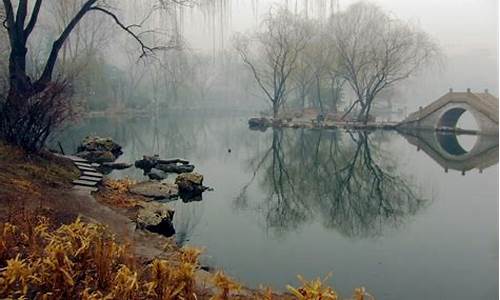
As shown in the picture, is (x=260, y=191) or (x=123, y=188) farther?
(x=260, y=191)

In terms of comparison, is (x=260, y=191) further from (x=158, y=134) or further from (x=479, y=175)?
(x=158, y=134)

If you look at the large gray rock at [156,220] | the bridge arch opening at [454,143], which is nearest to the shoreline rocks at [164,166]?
the large gray rock at [156,220]

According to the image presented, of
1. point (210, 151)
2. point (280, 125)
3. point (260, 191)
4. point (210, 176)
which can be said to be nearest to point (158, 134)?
point (210, 151)

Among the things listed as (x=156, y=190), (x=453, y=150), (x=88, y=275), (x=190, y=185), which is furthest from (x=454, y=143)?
(x=88, y=275)

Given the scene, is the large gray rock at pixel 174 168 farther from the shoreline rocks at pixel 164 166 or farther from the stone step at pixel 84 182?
the stone step at pixel 84 182

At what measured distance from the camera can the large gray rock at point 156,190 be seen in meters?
9.09

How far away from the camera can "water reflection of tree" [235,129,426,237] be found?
8.55 m

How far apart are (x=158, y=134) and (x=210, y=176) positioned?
46.9 ft

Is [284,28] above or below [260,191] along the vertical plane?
above

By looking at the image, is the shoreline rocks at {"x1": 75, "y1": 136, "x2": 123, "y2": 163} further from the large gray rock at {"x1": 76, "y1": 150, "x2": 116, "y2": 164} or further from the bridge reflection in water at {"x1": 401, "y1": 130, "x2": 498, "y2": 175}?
the bridge reflection in water at {"x1": 401, "y1": 130, "x2": 498, "y2": 175}

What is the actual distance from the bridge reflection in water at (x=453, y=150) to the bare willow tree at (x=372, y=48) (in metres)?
5.05

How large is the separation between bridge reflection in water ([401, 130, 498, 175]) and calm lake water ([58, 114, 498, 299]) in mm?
131

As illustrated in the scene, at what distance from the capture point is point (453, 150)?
2058cm

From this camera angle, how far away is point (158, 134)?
86.5 feet
